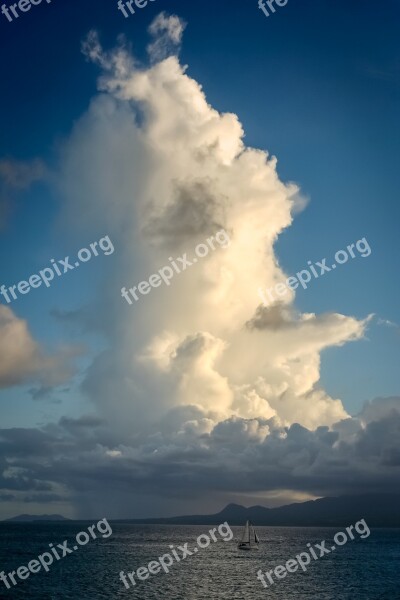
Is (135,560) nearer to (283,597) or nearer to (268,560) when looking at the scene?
(268,560)

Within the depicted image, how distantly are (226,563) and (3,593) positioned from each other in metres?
72.8

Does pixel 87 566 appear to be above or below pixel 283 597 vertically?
above

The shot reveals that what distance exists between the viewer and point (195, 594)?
84750mm

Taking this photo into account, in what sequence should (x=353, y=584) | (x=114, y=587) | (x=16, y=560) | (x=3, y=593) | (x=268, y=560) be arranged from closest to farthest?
(x=3, y=593)
(x=114, y=587)
(x=353, y=584)
(x=16, y=560)
(x=268, y=560)

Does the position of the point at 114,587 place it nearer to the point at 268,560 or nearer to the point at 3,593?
the point at 3,593

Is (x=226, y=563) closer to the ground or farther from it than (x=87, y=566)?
Result: closer to the ground

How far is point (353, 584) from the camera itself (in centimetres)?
10162

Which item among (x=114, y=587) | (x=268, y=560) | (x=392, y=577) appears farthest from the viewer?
(x=268, y=560)

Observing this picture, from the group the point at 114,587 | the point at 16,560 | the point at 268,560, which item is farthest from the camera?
the point at 268,560

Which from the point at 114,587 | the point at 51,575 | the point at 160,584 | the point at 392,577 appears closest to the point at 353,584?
A: the point at 392,577

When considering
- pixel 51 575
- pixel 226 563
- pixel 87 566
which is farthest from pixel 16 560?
pixel 226 563

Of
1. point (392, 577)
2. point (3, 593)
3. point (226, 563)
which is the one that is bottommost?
point (392, 577)

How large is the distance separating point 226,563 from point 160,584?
50731 mm

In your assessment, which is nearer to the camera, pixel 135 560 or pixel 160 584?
pixel 160 584
